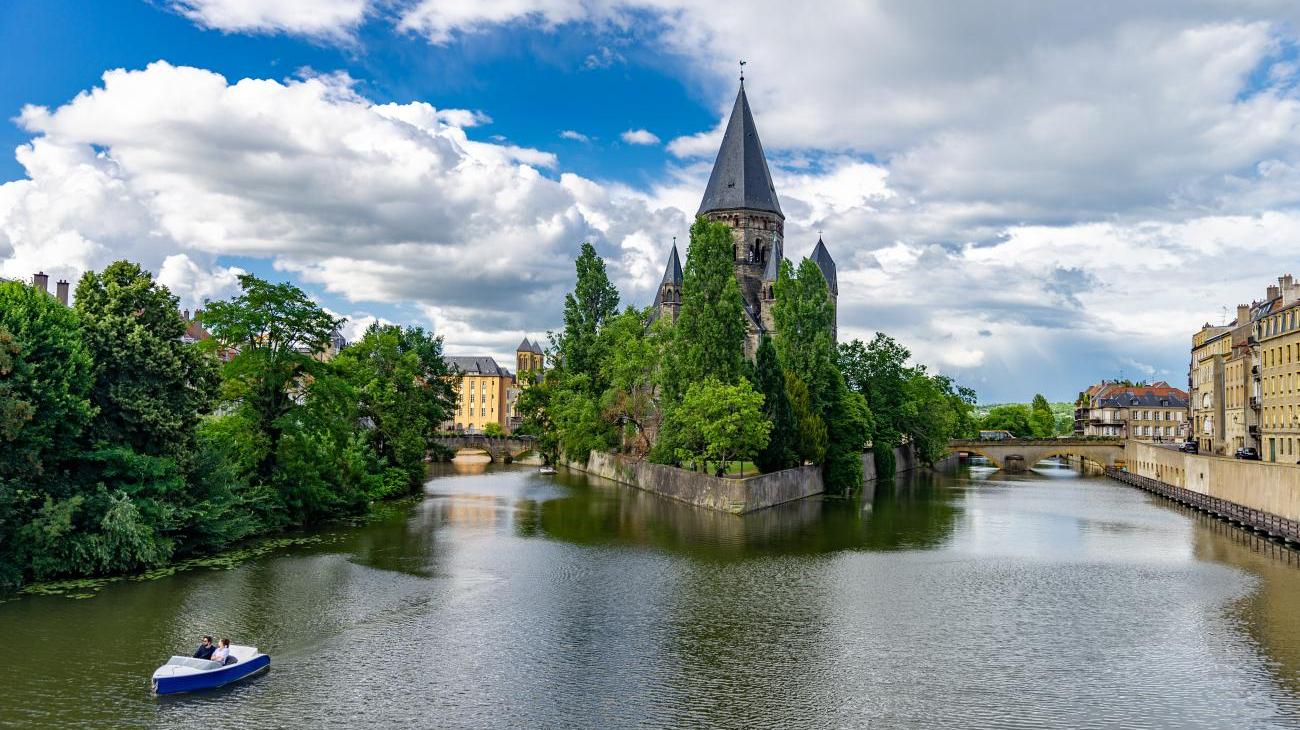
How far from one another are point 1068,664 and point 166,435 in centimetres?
3196

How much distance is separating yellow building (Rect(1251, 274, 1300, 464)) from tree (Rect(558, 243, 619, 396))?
56109mm

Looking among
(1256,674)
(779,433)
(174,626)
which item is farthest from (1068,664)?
(779,433)

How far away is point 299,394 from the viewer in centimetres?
4803

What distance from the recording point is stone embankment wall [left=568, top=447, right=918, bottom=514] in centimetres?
5925

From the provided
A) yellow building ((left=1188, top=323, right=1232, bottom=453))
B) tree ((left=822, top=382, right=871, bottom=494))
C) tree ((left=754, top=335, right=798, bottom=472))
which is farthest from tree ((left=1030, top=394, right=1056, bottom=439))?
tree ((left=754, top=335, right=798, bottom=472))

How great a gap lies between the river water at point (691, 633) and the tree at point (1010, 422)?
140 m

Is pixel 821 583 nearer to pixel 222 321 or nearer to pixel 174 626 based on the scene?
pixel 174 626

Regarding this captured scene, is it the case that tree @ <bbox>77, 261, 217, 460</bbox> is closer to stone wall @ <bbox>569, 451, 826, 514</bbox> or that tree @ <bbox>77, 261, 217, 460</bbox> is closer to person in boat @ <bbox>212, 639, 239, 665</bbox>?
person in boat @ <bbox>212, 639, 239, 665</bbox>

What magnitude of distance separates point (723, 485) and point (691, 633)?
105 feet

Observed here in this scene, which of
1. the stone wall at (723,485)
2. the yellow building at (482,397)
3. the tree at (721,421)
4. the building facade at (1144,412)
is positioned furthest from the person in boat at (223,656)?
the yellow building at (482,397)

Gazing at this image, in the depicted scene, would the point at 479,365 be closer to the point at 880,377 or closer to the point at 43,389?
the point at 880,377

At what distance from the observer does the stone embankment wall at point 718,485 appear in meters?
59.2

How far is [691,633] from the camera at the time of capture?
28.0 m

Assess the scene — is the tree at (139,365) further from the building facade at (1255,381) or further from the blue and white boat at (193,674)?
the building facade at (1255,381)
